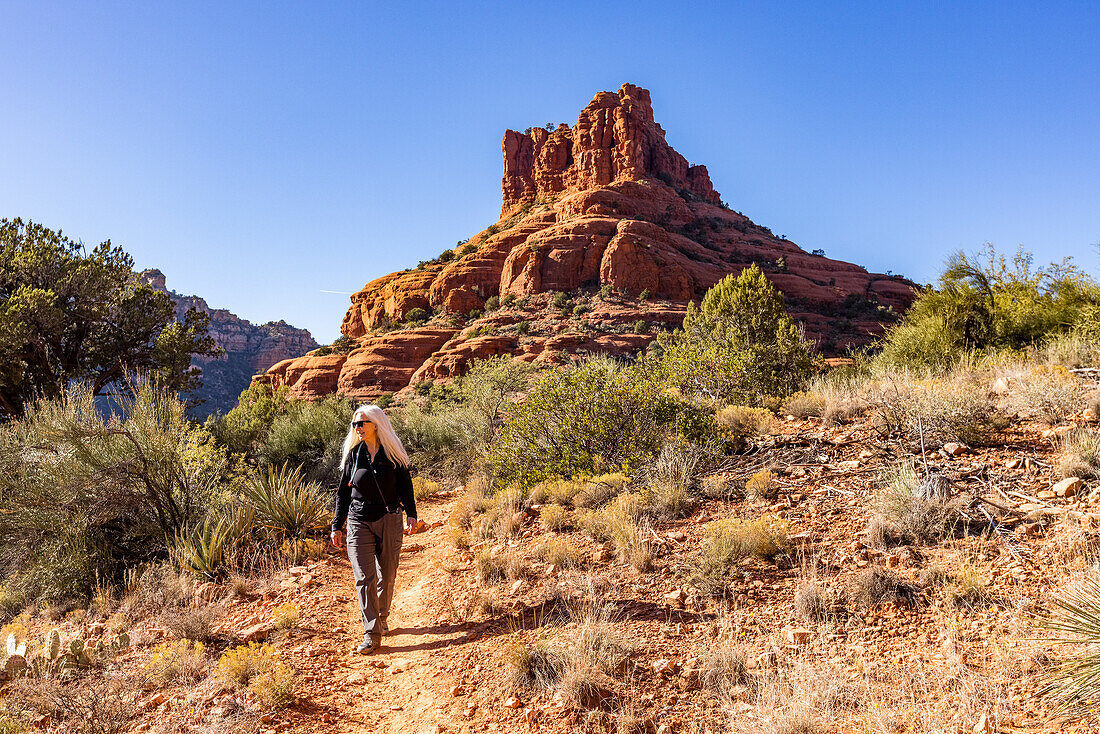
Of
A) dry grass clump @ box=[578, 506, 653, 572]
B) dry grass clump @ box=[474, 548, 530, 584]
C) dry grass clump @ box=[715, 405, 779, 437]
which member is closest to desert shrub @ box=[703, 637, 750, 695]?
dry grass clump @ box=[578, 506, 653, 572]

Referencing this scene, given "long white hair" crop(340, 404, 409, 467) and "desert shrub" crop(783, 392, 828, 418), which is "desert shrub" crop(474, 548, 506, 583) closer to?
"long white hair" crop(340, 404, 409, 467)

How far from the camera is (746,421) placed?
7.73m

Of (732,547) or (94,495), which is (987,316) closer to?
(732,547)

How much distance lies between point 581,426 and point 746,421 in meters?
2.49

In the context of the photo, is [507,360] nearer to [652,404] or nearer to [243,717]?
[652,404]

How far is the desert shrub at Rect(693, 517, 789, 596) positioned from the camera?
4.23m

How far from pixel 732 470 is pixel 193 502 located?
6733mm

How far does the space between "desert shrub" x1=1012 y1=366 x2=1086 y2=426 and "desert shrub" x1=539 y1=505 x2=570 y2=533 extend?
536 centimetres

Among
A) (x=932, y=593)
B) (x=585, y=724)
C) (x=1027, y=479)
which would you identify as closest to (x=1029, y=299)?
(x=1027, y=479)

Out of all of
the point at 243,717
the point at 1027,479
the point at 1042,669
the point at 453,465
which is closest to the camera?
the point at 1042,669

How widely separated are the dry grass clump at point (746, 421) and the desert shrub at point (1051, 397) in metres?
2.69

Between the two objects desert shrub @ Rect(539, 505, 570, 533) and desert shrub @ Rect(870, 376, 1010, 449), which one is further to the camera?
desert shrub @ Rect(539, 505, 570, 533)

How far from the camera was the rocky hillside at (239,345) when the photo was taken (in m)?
74.2

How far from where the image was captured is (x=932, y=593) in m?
3.57
